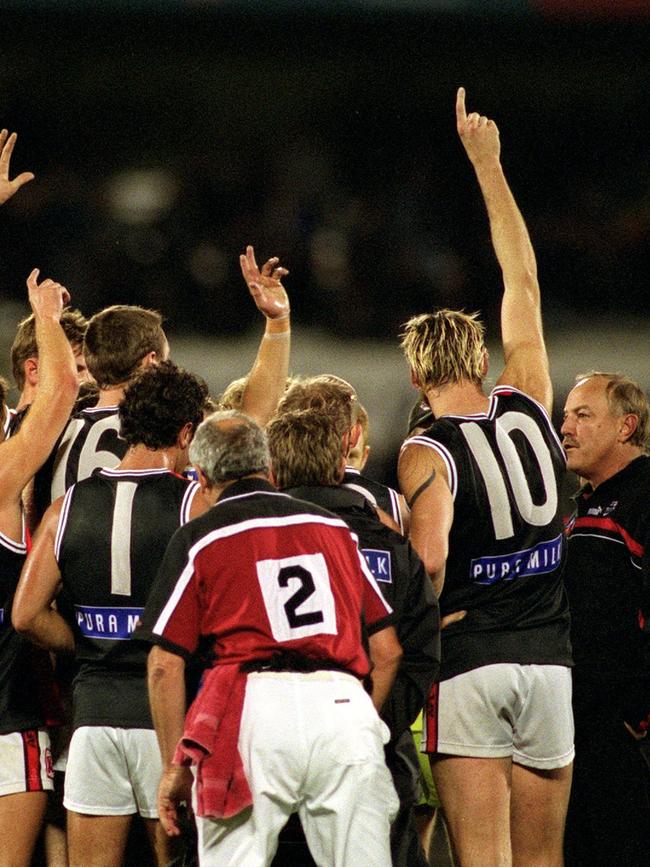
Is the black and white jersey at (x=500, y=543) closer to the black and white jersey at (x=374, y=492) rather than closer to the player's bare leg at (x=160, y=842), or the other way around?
the black and white jersey at (x=374, y=492)

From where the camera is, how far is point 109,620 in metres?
3.44

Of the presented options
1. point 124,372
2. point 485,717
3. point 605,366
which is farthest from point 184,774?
point 605,366

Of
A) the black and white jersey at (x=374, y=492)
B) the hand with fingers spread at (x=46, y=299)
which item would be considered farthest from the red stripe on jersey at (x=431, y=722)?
the hand with fingers spread at (x=46, y=299)

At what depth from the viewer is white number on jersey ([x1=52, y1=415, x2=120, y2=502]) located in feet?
13.2

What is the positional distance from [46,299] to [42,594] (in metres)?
1.03

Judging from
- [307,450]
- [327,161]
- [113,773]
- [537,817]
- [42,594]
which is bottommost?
[537,817]

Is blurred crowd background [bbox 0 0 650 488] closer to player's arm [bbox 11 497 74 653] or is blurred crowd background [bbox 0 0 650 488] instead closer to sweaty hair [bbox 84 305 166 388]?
sweaty hair [bbox 84 305 166 388]

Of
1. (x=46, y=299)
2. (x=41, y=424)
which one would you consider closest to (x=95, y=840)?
(x=41, y=424)

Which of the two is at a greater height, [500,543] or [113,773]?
[500,543]

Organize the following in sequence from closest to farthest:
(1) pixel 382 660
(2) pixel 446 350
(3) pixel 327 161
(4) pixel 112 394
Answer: (1) pixel 382 660
(2) pixel 446 350
(4) pixel 112 394
(3) pixel 327 161

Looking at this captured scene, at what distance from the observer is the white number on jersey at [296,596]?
2.92m

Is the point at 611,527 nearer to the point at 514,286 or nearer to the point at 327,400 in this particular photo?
the point at 514,286

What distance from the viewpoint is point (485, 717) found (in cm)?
379

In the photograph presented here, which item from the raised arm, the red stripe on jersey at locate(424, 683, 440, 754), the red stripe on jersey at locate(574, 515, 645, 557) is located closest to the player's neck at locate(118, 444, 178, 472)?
the raised arm
